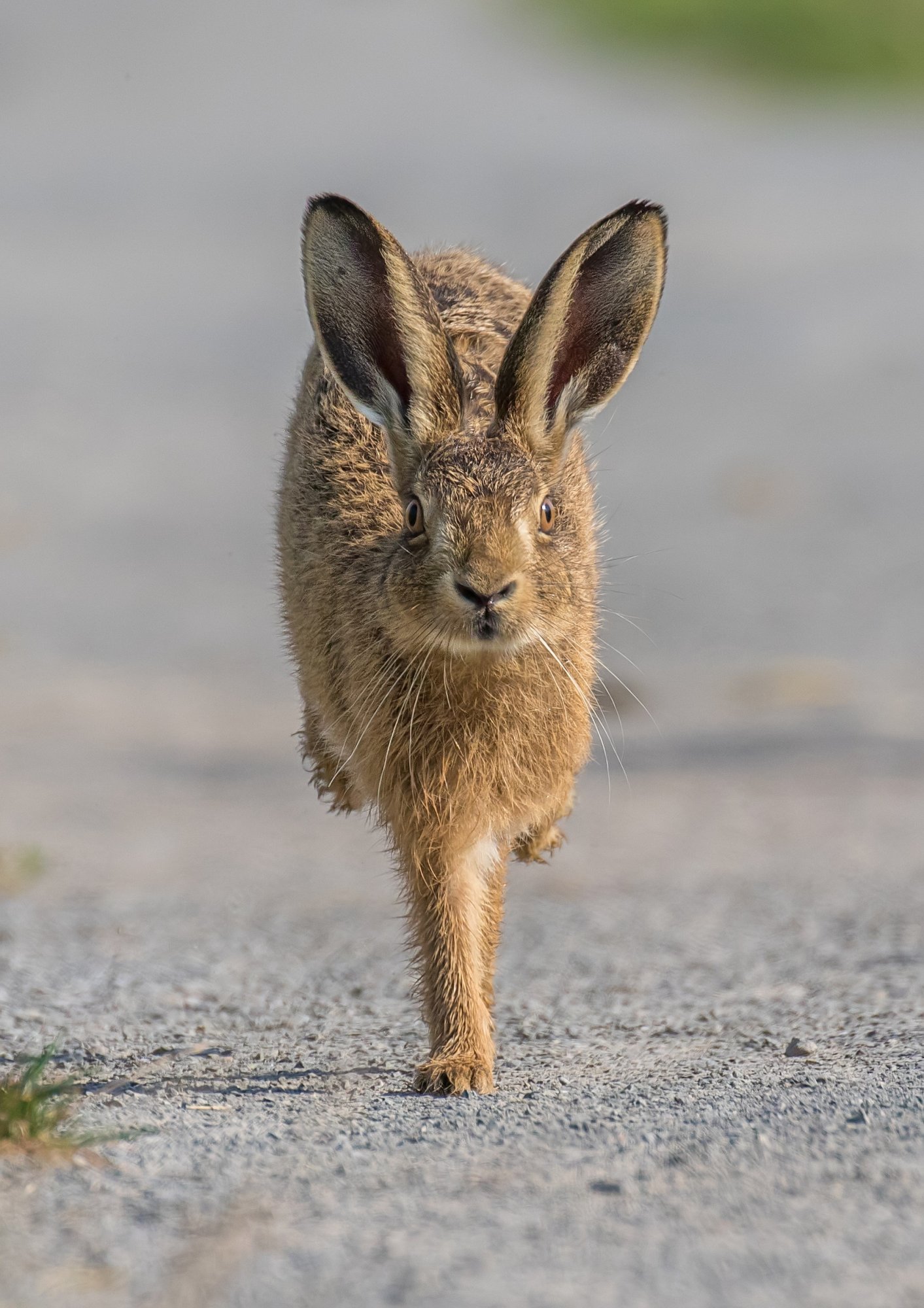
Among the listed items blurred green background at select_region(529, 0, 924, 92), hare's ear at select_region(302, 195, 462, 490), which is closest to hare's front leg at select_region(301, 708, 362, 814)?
hare's ear at select_region(302, 195, 462, 490)

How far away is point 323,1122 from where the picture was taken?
442cm

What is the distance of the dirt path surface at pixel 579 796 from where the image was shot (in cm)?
363

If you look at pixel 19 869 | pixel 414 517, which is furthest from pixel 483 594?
pixel 19 869

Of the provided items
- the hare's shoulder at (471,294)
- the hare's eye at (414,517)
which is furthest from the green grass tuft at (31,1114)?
the hare's shoulder at (471,294)

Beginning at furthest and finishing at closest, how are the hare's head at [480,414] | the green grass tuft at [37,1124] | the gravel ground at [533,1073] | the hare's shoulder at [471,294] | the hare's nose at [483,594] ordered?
the hare's shoulder at [471,294], the hare's head at [480,414], the hare's nose at [483,594], the green grass tuft at [37,1124], the gravel ground at [533,1073]

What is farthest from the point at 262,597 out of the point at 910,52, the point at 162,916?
the point at 910,52

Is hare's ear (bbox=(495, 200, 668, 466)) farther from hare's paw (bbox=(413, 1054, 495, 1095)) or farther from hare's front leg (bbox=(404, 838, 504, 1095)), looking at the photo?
hare's paw (bbox=(413, 1054, 495, 1095))

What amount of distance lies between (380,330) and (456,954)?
1907 mm

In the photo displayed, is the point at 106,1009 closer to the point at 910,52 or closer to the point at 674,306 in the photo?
the point at 674,306

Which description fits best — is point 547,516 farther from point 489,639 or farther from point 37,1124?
point 37,1124

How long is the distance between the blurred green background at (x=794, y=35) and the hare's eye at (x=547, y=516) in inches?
986

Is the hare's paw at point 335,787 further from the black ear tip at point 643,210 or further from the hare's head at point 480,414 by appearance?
the black ear tip at point 643,210

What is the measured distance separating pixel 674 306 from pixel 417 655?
16.2m

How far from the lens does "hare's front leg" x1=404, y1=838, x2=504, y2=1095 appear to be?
17.5ft
